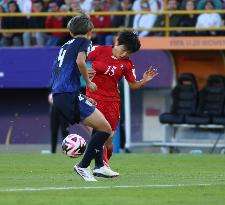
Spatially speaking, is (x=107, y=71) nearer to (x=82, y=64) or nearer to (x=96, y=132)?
(x=96, y=132)

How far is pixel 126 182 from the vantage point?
1159cm

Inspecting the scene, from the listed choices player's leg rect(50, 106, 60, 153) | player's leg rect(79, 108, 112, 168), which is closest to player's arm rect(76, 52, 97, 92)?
player's leg rect(79, 108, 112, 168)

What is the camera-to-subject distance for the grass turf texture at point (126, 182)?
953 centimetres

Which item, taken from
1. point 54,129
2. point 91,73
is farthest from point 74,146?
point 54,129

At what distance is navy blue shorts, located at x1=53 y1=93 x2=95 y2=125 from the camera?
11.4 meters

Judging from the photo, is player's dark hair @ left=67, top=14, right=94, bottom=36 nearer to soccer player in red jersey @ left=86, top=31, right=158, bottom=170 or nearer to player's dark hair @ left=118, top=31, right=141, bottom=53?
player's dark hair @ left=118, top=31, right=141, bottom=53

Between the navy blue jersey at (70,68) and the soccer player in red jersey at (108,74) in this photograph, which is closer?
the navy blue jersey at (70,68)

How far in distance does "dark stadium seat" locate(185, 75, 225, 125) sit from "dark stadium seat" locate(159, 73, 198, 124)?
0.55 ft

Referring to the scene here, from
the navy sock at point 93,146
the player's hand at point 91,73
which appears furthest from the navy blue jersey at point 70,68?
the player's hand at point 91,73

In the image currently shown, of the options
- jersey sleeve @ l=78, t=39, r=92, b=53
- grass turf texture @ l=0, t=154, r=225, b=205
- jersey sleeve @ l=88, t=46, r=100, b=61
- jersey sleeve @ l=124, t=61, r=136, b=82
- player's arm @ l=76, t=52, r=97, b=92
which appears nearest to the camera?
grass turf texture @ l=0, t=154, r=225, b=205

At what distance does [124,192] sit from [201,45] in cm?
1187

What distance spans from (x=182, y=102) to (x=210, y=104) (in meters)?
0.64

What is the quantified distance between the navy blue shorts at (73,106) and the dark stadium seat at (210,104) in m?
10.6

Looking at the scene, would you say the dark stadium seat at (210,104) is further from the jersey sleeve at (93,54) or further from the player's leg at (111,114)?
the jersey sleeve at (93,54)
